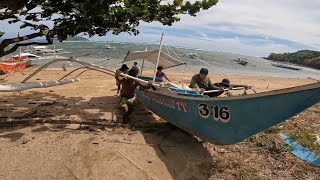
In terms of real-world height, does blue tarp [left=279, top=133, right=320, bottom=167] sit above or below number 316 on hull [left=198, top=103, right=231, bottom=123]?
below

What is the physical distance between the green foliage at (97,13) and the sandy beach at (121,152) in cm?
249

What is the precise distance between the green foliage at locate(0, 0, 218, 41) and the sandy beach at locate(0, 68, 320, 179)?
8.16 feet

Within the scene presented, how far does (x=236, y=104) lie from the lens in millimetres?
6617

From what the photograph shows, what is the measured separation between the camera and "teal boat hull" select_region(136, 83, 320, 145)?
5801 mm

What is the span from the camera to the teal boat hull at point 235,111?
580cm

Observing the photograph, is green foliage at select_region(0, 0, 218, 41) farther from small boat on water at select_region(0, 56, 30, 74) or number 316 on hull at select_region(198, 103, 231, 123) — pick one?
small boat on water at select_region(0, 56, 30, 74)

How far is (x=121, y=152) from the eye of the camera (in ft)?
24.9

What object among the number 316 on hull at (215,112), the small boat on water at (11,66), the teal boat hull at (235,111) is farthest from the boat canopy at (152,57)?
the small boat on water at (11,66)

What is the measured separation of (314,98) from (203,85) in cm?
426

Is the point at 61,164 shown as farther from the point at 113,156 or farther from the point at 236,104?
the point at 236,104

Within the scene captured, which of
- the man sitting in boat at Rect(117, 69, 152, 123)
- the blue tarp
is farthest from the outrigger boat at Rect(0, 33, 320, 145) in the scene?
the blue tarp

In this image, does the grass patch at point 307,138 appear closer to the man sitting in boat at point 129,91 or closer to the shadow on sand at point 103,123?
the shadow on sand at point 103,123

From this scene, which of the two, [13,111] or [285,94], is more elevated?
[285,94]

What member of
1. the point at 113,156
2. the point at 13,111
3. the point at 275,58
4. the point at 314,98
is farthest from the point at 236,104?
the point at 275,58
